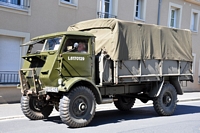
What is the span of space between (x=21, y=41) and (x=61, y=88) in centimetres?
581

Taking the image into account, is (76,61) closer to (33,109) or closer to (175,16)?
(33,109)

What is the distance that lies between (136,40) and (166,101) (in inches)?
98.9

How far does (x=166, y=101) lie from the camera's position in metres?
10.4

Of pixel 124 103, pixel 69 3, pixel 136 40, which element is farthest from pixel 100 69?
pixel 69 3

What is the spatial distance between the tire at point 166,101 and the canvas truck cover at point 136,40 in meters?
1.09

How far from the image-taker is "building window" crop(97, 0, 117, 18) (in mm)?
15498

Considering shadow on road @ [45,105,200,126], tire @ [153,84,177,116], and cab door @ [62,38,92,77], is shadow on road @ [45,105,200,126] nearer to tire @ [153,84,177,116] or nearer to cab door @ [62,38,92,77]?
tire @ [153,84,177,116]

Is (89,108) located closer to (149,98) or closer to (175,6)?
(149,98)

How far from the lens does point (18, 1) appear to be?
41.4 ft

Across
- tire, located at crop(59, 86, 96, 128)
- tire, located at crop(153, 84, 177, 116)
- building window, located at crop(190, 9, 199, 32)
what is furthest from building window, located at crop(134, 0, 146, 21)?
tire, located at crop(59, 86, 96, 128)

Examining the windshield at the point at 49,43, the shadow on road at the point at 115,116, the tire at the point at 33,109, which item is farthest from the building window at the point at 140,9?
the tire at the point at 33,109

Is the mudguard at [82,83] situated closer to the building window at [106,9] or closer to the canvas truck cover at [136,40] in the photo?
the canvas truck cover at [136,40]

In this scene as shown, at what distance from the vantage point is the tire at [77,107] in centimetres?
770

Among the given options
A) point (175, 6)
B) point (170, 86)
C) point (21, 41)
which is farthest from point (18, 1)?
point (175, 6)
